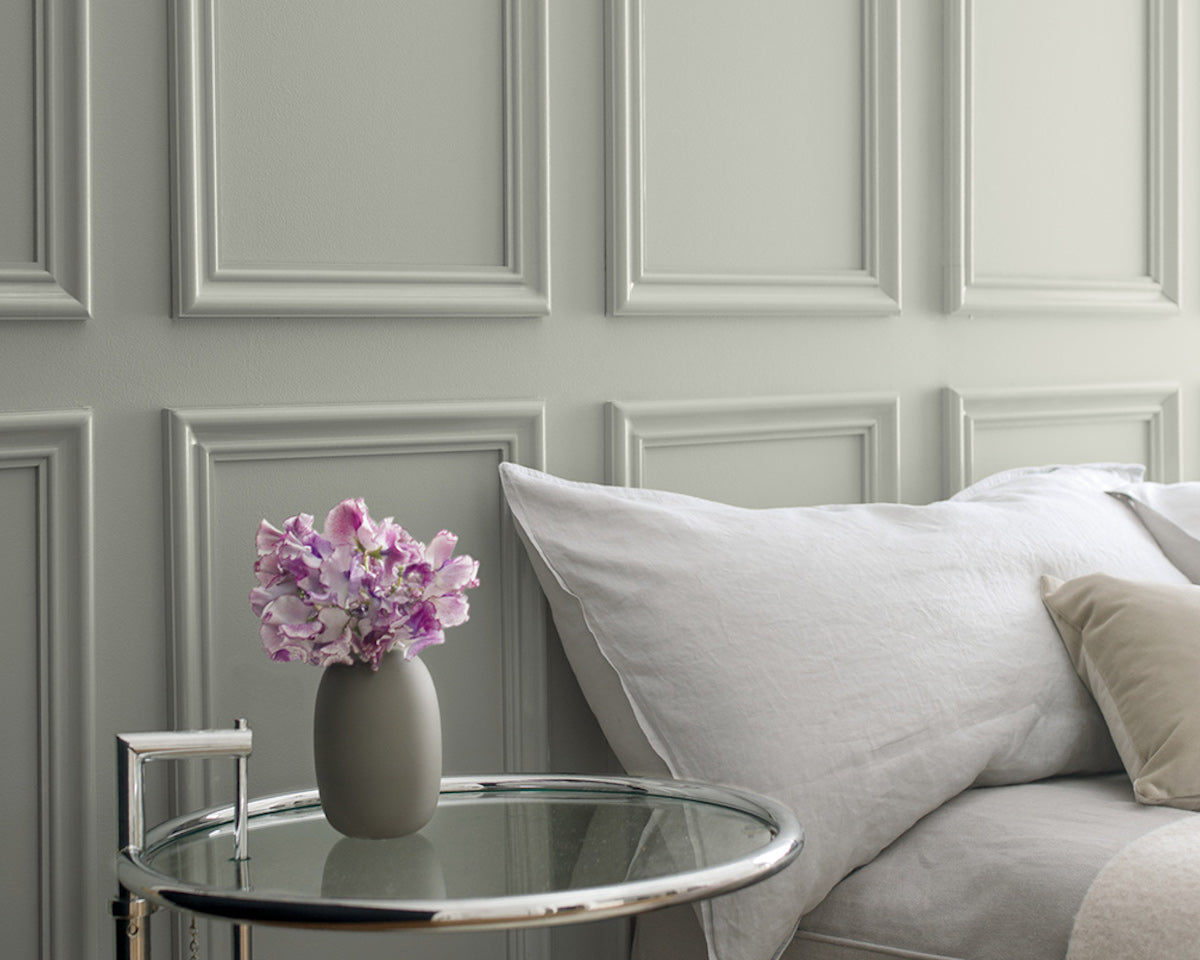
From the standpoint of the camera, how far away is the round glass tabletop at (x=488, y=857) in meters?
0.96

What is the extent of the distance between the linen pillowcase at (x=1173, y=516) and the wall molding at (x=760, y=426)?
0.32m

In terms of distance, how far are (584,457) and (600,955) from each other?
596 mm

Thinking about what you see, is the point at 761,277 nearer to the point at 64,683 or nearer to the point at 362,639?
the point at 362,639

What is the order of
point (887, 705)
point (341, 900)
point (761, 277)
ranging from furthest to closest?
point (761, 277) < point (887, 705) < point (341, 900)

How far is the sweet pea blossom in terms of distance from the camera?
1.12 metres

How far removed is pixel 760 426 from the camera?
1.81 m

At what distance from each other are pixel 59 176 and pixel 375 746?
0.63 meters

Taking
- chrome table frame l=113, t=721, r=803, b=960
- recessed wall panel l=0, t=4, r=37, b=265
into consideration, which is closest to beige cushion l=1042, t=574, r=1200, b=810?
chrome table frame l=113, t=721, r=803, b=960

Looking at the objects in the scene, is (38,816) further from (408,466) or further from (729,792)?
(729,792)

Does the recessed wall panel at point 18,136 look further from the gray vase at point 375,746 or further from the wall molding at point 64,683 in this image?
the gray vase at point 375,746

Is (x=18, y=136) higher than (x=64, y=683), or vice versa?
(x=18, y=136)

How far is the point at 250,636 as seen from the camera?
56.1 inches

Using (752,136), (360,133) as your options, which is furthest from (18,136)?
(752,136)

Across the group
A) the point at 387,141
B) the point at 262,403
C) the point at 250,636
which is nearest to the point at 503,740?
the point at 250,636
